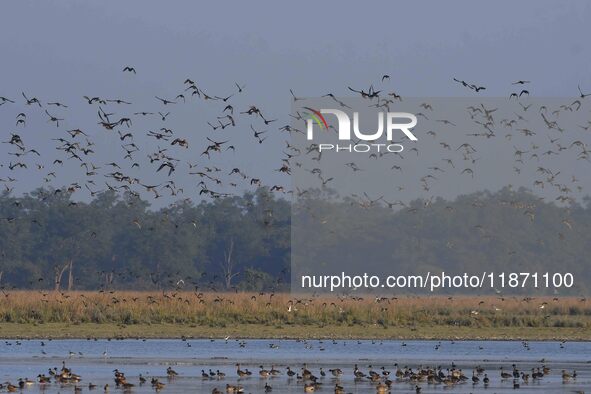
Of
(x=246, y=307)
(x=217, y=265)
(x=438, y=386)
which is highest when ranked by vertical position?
(x=217, y=265)

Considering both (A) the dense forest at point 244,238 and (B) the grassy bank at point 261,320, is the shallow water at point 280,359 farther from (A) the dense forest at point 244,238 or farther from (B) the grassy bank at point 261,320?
(A) the dense forest at point 244,238

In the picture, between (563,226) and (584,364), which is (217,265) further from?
(584,364)

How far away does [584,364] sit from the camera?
159 ft

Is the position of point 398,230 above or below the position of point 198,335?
above

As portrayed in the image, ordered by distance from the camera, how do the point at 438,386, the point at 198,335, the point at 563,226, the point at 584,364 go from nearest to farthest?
the point at 438,386, the point at 584,364, the point at 198,335, the point at 563,226

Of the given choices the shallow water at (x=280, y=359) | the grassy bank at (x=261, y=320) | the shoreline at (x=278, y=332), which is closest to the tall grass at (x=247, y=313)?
the grassy bank at (x=261, y=320)

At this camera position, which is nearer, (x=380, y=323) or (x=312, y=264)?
(x=380, y=323)

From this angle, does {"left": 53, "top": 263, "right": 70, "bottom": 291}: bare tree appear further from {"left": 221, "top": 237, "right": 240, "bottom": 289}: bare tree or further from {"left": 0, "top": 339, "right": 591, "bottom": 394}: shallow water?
{"left": 0, "top": 339, "right": 591, "bottom": 394}: shallow water

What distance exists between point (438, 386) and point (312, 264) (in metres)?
110

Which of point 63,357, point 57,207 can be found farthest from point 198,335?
point 57,207

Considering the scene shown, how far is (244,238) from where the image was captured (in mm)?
146125

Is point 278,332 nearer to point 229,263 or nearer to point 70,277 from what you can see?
point 70,277

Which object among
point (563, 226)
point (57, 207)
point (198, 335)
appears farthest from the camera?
point (563, 226)

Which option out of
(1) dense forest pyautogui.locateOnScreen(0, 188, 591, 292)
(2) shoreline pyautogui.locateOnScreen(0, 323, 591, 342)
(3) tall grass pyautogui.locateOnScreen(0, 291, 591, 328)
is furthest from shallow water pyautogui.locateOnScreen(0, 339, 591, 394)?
(1) dense forest pyautogui.locateOnScreen(0, 188, 591, 292)
